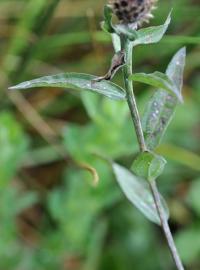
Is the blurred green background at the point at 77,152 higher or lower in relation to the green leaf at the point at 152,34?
lower

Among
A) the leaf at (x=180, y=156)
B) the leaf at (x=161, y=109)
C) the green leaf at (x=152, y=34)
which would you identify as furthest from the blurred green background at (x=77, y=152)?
the green leaf at (x=152, y=34)

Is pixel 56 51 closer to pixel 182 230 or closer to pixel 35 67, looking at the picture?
pixel 35 67

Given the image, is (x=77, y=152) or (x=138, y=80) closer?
(x=138, y=80)

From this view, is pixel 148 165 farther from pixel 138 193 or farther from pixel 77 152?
pixel 77 152

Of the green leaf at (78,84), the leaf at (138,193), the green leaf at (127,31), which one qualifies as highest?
the green leaf at (127,31)

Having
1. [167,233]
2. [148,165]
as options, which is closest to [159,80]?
[148,165]

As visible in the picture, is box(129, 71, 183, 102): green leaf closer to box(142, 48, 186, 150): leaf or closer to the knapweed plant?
the knapweed plant

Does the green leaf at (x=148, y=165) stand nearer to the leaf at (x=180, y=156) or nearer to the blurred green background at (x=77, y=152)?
the blurred green background at (x=77, y=152)
